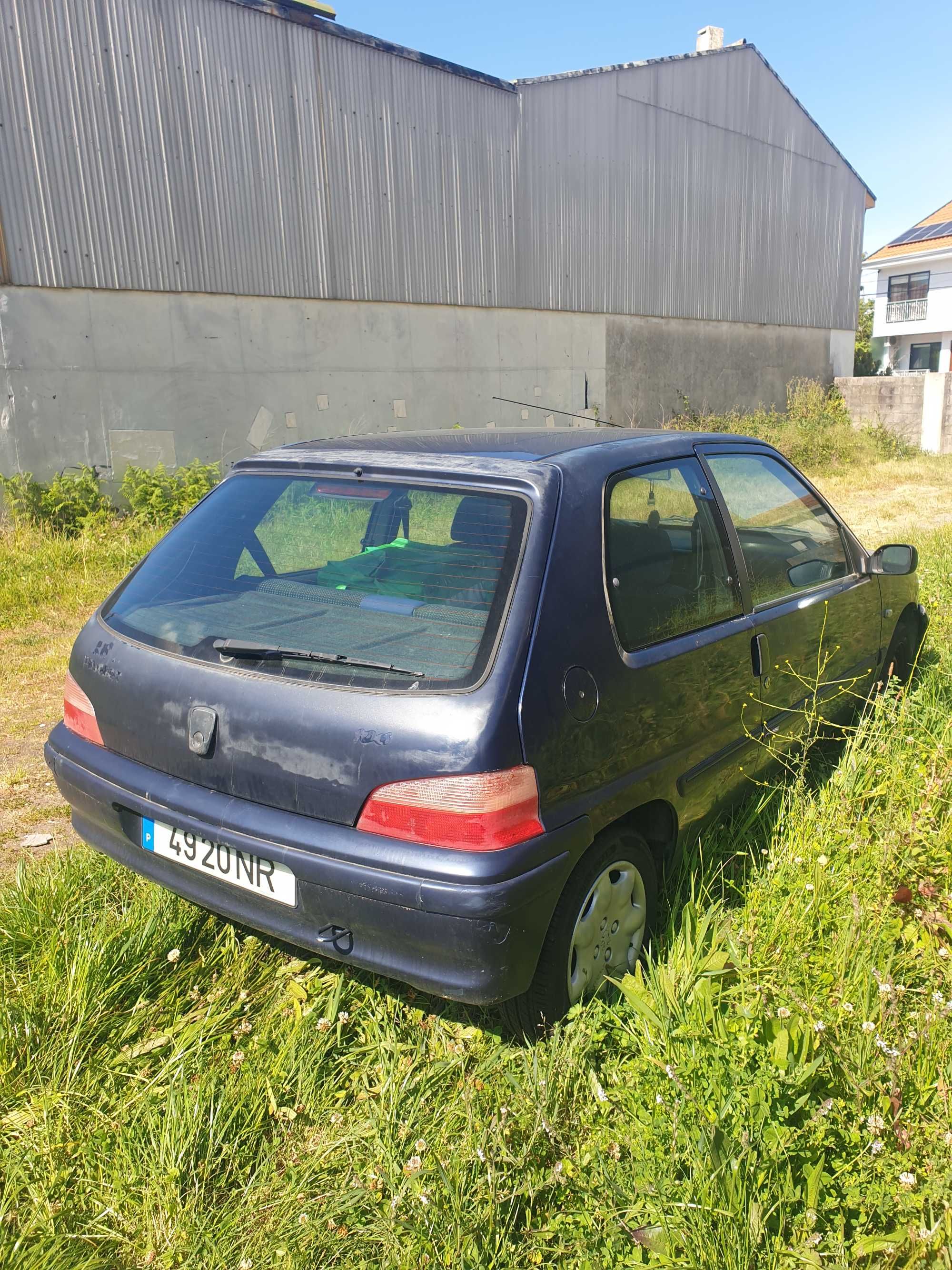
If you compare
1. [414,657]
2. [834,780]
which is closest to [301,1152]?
[414,657]

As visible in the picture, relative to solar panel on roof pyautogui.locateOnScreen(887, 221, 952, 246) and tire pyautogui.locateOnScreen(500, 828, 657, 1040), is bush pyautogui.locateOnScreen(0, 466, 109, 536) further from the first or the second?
solar panel on roof pyautogui.locateOnScreen(887, 221, 952, 246)

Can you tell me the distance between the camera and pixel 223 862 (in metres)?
2.49

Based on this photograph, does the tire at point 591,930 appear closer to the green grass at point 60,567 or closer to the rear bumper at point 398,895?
the rear bumper at point 398,895

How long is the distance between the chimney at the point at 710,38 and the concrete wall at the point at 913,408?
28.6ft

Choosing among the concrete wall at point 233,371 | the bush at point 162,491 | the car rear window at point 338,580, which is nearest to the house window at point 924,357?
the concrete wall at point 233,371

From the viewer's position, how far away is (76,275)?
32.8ft

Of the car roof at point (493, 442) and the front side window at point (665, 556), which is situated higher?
the car roof at point (493, 442)

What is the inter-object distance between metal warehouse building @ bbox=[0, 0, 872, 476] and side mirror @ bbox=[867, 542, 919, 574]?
28.0ft

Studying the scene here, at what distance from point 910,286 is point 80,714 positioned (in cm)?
4913

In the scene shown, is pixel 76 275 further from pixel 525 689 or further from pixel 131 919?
pixel 525 689

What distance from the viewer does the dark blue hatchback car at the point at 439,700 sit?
224 cm

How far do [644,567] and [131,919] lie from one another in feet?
6.46

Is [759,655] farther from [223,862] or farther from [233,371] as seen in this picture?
[233,371]

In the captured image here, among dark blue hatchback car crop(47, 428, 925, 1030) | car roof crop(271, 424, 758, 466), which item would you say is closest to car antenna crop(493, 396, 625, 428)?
car roof crop(271, 424, 758, 466)
